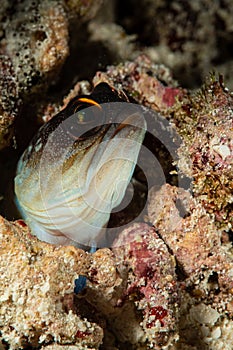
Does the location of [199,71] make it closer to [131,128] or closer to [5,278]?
[131,128]

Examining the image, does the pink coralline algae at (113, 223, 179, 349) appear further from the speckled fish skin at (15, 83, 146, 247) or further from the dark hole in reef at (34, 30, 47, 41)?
the dark hole in reef at (34, 30, 47, 41)

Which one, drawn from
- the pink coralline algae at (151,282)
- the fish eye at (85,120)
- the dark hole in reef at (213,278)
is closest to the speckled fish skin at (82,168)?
the fish eye at (85,120)

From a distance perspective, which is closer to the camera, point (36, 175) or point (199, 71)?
point (36, 175)

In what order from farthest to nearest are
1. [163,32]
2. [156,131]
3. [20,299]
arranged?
[163,32] → [156,131] → [20,299]

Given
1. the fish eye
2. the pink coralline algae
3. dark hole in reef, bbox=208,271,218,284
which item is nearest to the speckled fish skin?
the fish eye

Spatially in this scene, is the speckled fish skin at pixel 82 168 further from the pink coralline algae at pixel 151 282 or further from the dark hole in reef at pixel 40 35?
the dark hole in reef at pixel 40 35

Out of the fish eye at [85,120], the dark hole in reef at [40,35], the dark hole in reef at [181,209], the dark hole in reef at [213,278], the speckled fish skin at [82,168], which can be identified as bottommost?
the dark hole in reef at [213,278]

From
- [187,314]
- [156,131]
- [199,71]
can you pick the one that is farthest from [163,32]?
[187,314]

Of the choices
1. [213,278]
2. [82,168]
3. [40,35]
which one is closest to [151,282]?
[213,278]

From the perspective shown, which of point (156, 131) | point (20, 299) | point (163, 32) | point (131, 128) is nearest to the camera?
point (20, 299)
